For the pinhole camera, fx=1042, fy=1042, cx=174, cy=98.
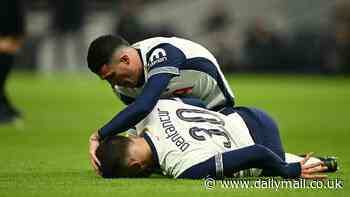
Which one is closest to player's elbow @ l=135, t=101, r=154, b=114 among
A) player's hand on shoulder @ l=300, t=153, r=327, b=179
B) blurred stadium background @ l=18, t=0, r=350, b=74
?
player's hand on shoulder @ l=300, t=153, r=327, b=179

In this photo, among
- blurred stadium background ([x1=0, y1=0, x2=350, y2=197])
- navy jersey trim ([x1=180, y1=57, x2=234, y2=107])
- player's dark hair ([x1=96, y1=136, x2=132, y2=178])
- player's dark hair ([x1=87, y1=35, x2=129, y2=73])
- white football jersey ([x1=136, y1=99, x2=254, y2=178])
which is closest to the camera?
player's dark hair ([x1=96, y1=136, x2=132, y2=178])

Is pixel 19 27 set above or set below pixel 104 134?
below

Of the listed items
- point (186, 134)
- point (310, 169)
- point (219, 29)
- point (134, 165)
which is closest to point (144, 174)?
point (134, 165)

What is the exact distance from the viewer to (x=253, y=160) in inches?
265

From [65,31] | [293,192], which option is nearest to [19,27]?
[293,192]

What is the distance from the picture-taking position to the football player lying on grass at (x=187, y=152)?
6.75 metres

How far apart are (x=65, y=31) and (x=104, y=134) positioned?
1786cm

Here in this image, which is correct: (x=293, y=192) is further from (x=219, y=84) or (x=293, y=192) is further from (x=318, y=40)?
(x=318, y=40)

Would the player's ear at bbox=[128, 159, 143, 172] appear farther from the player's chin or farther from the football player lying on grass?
the player's chin

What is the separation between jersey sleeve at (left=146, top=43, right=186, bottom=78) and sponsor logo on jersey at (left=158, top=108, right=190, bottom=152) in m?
0.28

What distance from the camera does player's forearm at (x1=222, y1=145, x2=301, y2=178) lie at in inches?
265

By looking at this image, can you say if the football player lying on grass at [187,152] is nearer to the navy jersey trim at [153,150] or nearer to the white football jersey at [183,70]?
the navy jersey trim at [153,150]

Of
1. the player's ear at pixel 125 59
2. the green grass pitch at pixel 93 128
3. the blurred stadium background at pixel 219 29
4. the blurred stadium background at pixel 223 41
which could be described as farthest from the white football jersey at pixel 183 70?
the blurred stadium background at pixel 219 29

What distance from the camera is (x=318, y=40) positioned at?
25.7 meters
